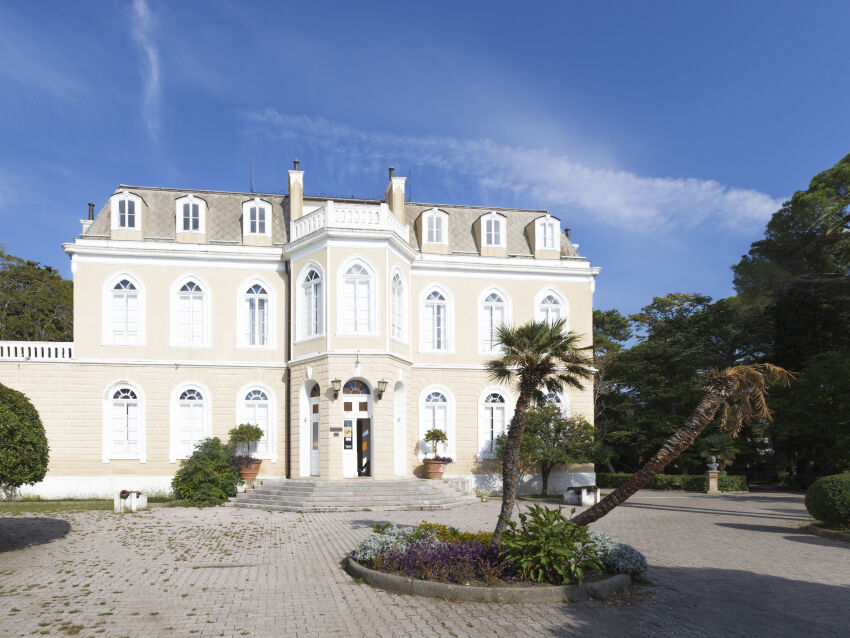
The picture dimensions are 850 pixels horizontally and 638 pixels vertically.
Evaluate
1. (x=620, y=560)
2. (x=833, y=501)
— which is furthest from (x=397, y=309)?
(x=620, y=560)

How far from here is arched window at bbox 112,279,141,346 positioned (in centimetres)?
2412

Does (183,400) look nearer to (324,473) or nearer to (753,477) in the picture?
(324,473)

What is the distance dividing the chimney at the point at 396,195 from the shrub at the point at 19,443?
16.1 meters

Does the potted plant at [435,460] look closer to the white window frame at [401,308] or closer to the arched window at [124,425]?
the white window frame at [401,308]

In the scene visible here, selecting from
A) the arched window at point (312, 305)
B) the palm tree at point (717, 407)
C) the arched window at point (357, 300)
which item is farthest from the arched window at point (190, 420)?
the palm tree at point (717, 407)

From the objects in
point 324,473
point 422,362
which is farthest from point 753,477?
point 324,473

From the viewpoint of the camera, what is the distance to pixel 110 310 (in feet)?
79.0

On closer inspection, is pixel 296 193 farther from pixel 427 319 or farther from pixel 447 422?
pixel 447 422

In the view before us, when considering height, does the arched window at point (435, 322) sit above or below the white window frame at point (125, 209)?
below

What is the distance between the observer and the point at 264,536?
15016 mm

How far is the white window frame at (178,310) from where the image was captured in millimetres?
24469

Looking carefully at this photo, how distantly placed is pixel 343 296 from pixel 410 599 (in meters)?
14.8

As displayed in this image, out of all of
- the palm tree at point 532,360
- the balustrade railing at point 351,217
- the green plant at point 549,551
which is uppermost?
the balustrade railing at point 351,217

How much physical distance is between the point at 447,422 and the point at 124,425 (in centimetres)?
1153
